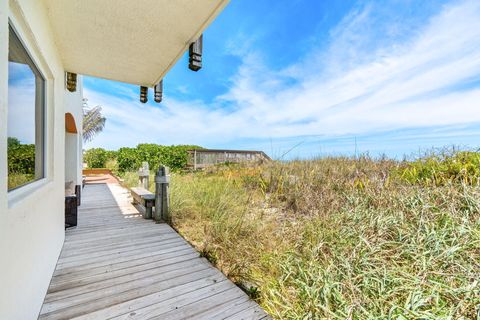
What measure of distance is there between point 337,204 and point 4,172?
3.84 metres

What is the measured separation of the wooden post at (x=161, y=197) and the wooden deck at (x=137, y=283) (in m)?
0.61

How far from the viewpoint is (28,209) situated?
144cm

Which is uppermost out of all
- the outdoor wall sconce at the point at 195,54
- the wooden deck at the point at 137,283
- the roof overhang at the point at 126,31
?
the roof overhang at the point at 126,31

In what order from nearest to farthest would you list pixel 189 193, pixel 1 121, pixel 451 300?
pixel 1 121 < pixel 451 300 < pixel 189 193

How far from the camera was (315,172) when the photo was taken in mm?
5422

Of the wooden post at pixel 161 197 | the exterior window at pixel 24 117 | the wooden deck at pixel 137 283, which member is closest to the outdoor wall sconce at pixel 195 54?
the exterior window at pixel 24 117

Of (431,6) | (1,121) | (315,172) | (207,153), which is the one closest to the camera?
(1,121)

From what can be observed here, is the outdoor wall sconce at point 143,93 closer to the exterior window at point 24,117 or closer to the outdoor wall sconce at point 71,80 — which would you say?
the outdoor wall sconce at point 71,80

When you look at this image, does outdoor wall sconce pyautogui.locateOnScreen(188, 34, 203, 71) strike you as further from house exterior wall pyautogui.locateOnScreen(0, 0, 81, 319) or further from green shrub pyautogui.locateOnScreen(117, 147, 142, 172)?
green shrub pyautogui.locateOnScreen(117, 147, 142, 172)

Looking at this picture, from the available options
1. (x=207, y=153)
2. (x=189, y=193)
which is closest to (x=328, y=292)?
(x=189, y=193)

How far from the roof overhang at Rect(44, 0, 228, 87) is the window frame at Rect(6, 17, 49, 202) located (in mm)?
563

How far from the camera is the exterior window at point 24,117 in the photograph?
1.38 meters

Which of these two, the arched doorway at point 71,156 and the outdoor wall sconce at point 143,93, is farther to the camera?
the arched doorway at point 71,156

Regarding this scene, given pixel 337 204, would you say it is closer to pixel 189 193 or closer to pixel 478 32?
pixel 189 193
